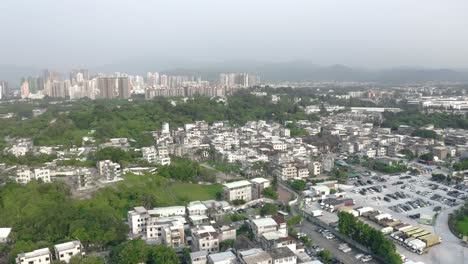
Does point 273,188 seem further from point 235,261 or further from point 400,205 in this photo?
point 235,261

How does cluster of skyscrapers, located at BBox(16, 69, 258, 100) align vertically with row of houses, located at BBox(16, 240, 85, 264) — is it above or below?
above

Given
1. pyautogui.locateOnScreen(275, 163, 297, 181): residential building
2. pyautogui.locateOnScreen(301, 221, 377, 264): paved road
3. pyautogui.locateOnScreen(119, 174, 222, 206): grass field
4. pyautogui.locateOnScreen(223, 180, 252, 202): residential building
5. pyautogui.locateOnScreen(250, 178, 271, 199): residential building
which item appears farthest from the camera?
pyautogui.locateOnScreen(275, 163, 297, 181): residential building

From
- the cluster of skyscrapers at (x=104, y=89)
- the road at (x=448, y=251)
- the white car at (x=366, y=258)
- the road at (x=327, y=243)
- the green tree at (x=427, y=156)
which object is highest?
the cluster of skyscrapers at (x=104, y=89)

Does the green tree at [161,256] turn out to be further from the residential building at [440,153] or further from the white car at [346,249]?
the residential building at [440,153]

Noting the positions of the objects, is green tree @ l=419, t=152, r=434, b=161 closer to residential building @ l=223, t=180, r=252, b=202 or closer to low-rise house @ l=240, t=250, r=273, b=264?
residential building @ l=223, t=180, r=252, b=202

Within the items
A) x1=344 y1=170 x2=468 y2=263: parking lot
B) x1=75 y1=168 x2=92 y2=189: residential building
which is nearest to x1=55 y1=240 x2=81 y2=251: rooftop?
x1=75 y1=168 x2=92 y2=189: residential building

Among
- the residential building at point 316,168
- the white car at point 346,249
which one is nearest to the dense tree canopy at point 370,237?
the white car at point 346,249

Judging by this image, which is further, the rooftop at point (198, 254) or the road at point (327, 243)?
the road at point (327, 243)

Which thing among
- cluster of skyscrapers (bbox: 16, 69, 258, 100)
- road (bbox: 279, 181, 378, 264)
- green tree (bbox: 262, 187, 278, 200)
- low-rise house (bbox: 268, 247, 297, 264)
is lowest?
road (bbox: 279, 181, 378, 264)
